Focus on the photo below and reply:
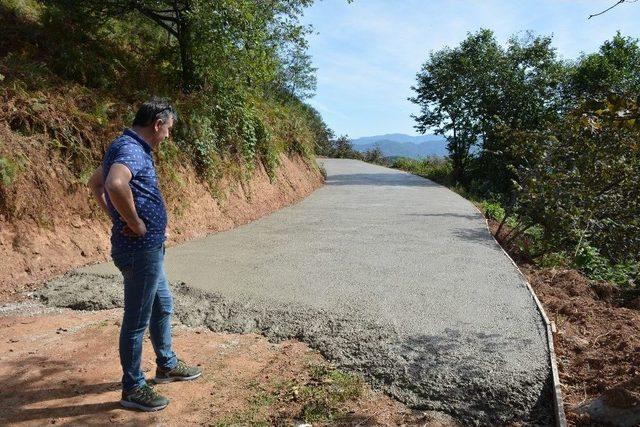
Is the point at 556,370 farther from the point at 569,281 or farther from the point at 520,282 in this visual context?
the point at 569,281

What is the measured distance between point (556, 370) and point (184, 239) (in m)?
6.01

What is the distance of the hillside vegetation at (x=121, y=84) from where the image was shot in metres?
6.27

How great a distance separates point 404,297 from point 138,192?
3545mm

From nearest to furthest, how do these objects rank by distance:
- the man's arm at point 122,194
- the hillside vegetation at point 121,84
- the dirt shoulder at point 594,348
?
the man's arm at point 122,194 → the dirt shoulder at point 594,348 → the hillside vegetation at point 121,84

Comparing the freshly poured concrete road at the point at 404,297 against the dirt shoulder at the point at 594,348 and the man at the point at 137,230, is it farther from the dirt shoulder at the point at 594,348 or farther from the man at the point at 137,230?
the man at the point at 137,230

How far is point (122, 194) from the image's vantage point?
2.99 metres

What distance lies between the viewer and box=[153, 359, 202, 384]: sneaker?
371cm

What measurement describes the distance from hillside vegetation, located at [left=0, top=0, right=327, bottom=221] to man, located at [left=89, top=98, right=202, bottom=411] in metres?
3.17

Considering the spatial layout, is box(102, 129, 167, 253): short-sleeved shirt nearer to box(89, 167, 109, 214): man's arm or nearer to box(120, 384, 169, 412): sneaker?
box(89, 167, 109, 214): man's arm

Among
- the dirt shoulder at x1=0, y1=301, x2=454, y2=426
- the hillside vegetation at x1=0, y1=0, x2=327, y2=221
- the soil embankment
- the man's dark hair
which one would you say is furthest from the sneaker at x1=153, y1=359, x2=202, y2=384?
the hillside vegetation at x1=0, y1=0, x2=327, y2=221

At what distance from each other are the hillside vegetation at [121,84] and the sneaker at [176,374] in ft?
10.8

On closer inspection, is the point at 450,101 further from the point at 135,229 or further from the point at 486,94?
the point at 135,229

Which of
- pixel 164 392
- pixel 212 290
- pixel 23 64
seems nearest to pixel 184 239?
pixel 212 290

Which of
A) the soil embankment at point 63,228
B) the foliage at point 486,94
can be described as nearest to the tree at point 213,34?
the soil embankment at point 63,228
